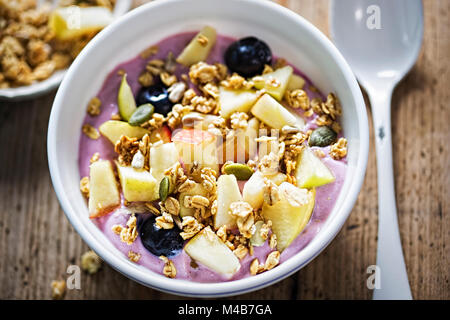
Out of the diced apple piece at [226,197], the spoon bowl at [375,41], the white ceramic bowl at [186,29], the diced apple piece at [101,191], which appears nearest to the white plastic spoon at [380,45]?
the spoon bowl at [375,41]

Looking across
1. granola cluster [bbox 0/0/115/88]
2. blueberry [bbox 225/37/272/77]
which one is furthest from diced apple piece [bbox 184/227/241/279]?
granola cluster [bbox 0/0/115/88]

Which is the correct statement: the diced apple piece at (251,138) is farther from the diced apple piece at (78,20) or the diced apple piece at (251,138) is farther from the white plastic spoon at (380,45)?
the diced apple piece at (78,20)

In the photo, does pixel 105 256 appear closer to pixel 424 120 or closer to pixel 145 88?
pixel 145 88

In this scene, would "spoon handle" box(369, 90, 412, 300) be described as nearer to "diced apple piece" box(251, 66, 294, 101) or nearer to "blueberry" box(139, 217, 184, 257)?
"diced apple piece" box(251, 66, 294, 101)

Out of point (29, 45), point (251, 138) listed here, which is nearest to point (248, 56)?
point (251, 138)

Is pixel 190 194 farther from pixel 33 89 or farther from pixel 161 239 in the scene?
pixel 33 89
